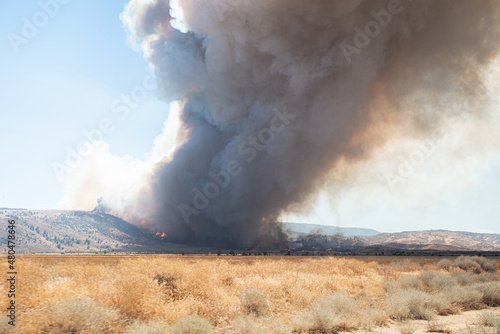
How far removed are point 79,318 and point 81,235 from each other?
13640 centimetres

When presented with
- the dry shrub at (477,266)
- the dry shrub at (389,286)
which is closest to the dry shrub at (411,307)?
the dry shrub at (389,286)

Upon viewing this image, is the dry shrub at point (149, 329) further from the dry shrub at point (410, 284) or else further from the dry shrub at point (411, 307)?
the dry shrub at point (410, 284)

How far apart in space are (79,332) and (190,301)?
4.55 meters

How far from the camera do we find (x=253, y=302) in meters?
12.8

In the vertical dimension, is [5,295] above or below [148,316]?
above

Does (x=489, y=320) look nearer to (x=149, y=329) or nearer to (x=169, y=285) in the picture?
(x=149, y=329)

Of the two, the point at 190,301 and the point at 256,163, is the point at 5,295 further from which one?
the point at 256,163

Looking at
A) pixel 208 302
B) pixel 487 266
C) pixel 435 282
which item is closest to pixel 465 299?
pixel 435 282

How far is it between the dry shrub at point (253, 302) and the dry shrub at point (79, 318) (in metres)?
5.17

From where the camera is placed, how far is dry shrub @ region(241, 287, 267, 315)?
12484 millimetres

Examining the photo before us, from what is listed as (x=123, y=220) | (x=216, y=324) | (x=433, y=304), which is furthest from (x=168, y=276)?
(x=123, y=220)

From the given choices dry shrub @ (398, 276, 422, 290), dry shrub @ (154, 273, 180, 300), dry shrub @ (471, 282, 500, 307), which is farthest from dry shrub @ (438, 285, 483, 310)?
dry shrub @ (154, 273, 180, 300)

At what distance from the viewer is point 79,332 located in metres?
8.05

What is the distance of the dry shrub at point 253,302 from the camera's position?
12.5 m
